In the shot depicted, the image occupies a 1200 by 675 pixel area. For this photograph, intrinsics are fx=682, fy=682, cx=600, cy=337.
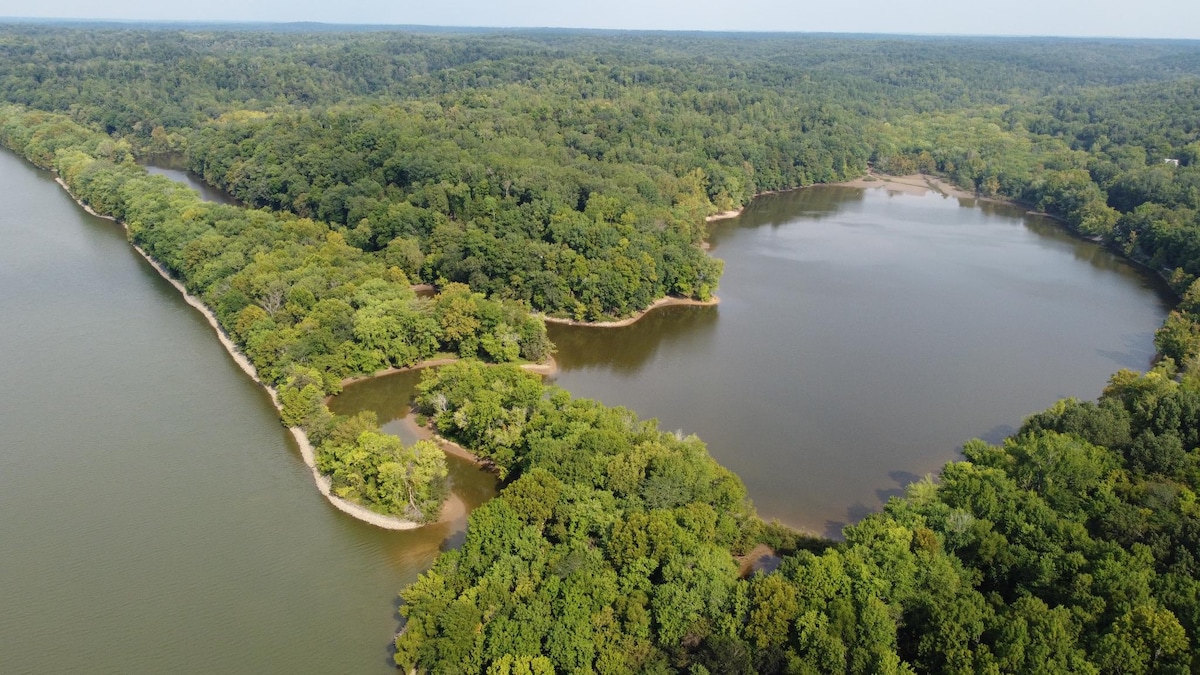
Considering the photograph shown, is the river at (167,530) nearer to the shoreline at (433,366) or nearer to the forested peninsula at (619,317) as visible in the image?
the forested peninsula at (619,317)

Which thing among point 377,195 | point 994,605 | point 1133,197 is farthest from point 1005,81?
point 994,605

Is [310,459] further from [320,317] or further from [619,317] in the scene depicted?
[619,317]

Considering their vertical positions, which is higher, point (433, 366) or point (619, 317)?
point (619, 317)

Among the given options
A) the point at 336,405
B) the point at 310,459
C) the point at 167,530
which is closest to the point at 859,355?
the point at 336,405

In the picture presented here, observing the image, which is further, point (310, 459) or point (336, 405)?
point (336, 405)

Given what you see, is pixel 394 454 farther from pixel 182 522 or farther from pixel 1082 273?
pixel 1082 273

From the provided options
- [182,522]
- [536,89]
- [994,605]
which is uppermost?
[536,89]

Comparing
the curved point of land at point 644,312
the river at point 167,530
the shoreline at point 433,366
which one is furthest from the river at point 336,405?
the curved point of land at point 644,312
